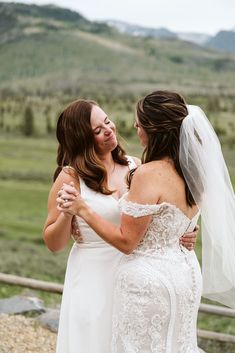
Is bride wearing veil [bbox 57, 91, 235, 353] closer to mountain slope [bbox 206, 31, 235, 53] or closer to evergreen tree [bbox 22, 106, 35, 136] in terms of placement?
evergreen tree [bbox 22, 106, 35, 136]

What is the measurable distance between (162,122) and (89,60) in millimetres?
35554

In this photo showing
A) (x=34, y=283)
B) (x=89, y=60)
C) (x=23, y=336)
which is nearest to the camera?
(x=23, y=336)

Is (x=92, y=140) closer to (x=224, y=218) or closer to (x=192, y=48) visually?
(x=224, y=218)

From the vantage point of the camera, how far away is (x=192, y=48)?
4228 cm

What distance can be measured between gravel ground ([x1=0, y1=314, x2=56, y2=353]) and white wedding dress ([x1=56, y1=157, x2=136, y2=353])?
Result: 245cm

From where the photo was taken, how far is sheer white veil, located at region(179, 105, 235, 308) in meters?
2.99

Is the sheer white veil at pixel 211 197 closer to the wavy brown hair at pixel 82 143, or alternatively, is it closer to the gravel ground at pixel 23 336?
the wavy brown hair at pixel 82 143

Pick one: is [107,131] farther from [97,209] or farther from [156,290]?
[156,290]

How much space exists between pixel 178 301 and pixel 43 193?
18664 millimetres

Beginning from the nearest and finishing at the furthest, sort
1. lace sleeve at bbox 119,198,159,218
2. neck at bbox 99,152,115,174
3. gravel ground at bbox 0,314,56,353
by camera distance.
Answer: lace sleeve at bbox 119,198,159,218 < neck at bbox 99,152,115,174 < gravel ground at bbox 0,314,56,353

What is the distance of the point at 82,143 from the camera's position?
3172 mm

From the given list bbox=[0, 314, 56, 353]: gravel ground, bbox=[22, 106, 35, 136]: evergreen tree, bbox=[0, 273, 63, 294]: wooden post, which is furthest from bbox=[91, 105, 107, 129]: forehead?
bbox=[22, 106, 35, 136]: evergreen tree

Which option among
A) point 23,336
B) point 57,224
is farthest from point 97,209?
point 23,336

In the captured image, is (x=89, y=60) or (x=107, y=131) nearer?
(x=107, y=131)
